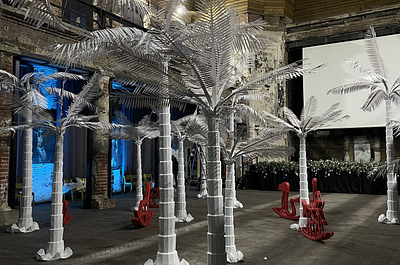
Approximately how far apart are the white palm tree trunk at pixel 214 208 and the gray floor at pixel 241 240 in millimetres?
1693

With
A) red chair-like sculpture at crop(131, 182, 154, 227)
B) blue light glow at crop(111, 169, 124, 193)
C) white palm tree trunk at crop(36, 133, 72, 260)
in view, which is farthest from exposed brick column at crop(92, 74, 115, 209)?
white palm tree trunk at crop(36, 133, 72, 260)

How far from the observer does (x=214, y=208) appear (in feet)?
11.4

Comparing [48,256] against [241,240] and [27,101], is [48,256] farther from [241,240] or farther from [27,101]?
[241,240]

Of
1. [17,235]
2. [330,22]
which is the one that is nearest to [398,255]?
[17,235]

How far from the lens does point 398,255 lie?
513cm

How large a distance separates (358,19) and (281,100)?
5360 mm

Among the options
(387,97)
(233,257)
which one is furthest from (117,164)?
(233,257)

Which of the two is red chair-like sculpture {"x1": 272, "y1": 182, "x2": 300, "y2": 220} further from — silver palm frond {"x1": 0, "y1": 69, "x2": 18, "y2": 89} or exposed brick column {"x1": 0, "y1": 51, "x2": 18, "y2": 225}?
exposed brick column {"x1": 0, "y1": 51, "x2": 18, "y2": 225}

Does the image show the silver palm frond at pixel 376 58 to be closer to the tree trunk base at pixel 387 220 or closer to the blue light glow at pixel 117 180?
the tree trunk base at pixel 387 220

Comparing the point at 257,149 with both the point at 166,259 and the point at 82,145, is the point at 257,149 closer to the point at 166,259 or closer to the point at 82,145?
the point at 166,259

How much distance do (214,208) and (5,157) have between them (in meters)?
6.24

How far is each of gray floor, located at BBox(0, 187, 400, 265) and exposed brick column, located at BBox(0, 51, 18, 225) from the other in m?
0.77

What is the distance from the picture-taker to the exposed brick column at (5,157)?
7.64 metres

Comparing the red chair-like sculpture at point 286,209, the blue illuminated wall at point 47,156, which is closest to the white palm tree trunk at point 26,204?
the blue illuminated wall at point 47,156
